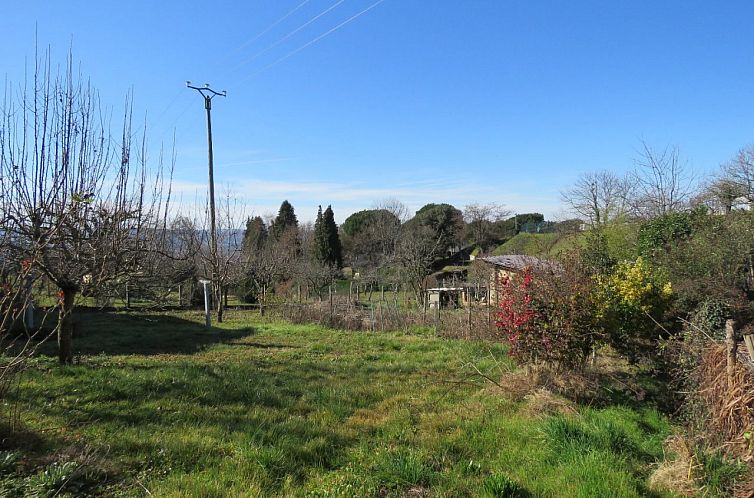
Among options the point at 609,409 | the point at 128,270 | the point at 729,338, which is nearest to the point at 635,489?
the point at 729,338

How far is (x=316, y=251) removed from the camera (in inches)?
1411

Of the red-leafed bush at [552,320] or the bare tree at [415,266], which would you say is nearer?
the red-leafed bush at [552,320]

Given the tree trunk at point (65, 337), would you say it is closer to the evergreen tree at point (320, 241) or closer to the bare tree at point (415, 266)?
the bare tree at point (415, 266)

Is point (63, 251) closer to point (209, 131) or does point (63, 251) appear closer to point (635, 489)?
point (635, 489)

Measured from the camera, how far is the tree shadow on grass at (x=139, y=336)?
9977 millimetres

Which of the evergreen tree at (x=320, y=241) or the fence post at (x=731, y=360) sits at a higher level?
the evergreen tree at (x=320, y=241)

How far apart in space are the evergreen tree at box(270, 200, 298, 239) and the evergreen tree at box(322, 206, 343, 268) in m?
4.27

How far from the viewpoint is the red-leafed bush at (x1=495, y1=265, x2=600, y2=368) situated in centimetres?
614

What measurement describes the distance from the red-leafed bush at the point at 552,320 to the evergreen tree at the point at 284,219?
34026 millimetres

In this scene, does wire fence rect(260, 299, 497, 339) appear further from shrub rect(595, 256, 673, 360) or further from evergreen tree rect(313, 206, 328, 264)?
evergreen tree rect(313, 206, 328, 264)

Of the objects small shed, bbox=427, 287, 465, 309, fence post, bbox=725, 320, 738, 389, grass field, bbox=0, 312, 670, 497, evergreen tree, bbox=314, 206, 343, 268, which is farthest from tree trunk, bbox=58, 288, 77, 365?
evergreen tree, bbox=314, 206, 343, 268

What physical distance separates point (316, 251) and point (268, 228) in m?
7.00

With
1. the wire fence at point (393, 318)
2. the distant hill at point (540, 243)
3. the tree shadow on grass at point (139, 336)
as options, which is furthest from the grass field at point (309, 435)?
the distant hill at point (540, 243)

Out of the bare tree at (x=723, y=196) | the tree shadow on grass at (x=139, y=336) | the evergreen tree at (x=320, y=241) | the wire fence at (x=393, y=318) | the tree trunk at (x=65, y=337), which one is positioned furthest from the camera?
the evergreen tree at (x=320, y=241)
